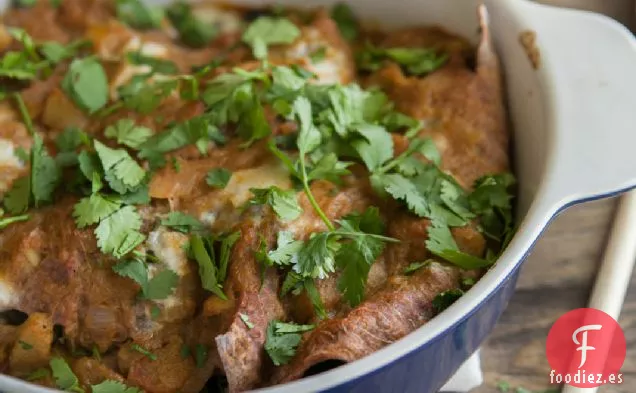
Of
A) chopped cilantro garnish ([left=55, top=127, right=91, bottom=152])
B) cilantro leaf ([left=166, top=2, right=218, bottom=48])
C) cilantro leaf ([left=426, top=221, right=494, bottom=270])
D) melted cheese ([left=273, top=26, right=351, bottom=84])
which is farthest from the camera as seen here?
cilantro leaf ([left=166, top=2, right=218, bottom=48])

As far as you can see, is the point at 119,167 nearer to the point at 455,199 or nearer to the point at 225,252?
the point at 225,252

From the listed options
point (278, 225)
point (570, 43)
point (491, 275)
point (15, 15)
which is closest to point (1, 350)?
point (278, 225)

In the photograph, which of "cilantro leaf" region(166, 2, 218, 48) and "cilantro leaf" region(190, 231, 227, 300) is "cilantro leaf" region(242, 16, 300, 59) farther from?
"cilantro leaf" region(190, 231, 227, 300)

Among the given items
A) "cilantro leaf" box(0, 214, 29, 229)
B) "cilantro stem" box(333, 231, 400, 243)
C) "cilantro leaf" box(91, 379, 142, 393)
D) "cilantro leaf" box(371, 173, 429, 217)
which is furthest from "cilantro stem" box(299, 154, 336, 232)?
"cilantro leaf" box(0, 214, 29, 229)

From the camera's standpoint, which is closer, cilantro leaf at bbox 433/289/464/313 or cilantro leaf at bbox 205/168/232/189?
cilantro leaf at bbox 433/289/464/313

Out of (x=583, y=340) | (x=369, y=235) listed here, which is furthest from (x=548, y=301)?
(x=369, y=235)

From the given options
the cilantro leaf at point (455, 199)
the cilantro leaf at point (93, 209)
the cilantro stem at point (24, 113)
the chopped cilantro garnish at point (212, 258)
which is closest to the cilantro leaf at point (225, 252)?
the chopped cilantro garnish at point (212, 258)

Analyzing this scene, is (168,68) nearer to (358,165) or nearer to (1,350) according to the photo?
(358,165)
